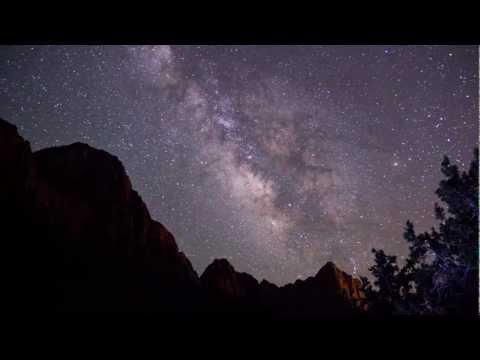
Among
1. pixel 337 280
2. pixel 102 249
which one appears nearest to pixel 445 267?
pixel 102 249

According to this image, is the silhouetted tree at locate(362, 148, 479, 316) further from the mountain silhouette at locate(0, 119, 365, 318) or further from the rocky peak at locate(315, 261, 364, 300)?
the rocky peak at locate(315, 261, 364, 300)

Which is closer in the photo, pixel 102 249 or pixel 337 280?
pixel 102 249

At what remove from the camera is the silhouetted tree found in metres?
7.62

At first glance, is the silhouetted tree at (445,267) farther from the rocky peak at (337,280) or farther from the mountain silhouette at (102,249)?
the rocky peak at (337,280)

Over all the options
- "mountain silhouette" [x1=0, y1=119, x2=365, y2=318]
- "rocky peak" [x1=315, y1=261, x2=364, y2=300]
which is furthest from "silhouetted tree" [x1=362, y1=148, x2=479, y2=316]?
"rocky peak" [x1=315, y1=261, x2=364, y2=300]

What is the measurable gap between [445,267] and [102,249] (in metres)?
Answer: 50.1

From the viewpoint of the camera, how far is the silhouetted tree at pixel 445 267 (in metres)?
7.62

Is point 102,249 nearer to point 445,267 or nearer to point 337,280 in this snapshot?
point 337,280

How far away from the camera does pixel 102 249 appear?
48500 millimetres

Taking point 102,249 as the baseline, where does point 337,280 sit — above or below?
below

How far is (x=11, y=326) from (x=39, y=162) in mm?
58433

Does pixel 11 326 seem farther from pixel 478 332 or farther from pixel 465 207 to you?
pixel 465 207

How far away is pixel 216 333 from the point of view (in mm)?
1463
